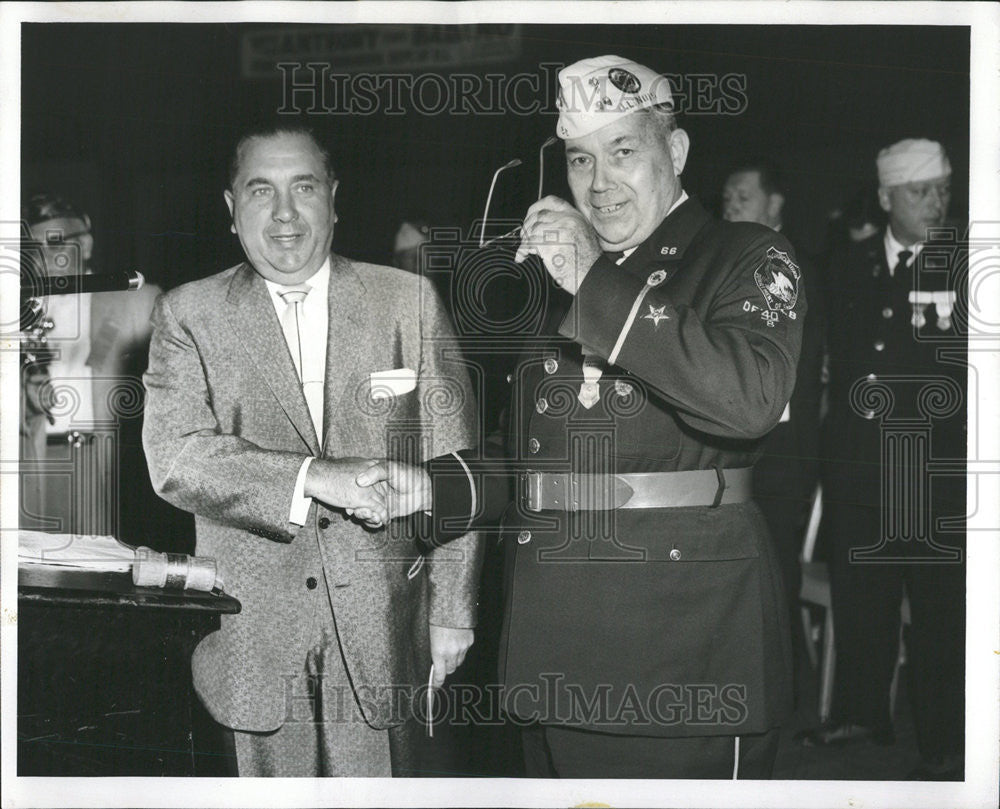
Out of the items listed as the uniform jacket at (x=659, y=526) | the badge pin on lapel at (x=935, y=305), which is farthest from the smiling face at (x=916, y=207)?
the uniform jacket at (x=659, y=526)

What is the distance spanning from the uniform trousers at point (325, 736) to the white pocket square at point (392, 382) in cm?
49

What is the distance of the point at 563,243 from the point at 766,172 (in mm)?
630

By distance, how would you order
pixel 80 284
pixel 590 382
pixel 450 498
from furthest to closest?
pixel 80 284
pixel 450 498
pixel 590 382

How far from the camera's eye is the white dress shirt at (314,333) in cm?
229

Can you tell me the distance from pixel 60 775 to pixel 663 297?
6.13 ft

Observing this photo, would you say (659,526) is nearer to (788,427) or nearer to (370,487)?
(788,427)

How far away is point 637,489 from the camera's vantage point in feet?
6.91

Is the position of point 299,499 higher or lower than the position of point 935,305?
lower

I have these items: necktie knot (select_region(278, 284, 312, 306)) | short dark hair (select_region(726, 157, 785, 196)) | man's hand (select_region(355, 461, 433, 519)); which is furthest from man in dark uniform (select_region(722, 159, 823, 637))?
necktie knot (select_region(278, 284, 312, 306))

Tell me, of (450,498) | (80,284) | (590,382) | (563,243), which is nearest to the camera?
(563,243)

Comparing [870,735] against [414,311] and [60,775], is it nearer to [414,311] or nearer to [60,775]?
[414,311]

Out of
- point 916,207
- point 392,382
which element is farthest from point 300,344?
point 916,207

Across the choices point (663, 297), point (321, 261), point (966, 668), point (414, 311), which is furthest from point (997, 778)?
point (321, 261)

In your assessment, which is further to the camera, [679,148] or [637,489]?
[679,148]
